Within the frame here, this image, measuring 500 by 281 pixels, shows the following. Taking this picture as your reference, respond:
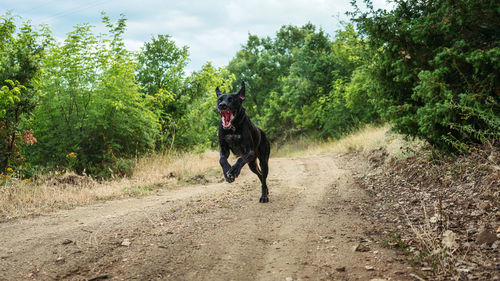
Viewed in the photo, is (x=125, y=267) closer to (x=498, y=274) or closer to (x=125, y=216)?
(x=125, y=216)

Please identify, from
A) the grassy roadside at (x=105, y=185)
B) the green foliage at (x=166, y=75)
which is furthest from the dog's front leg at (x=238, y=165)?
the green foliage at (x=166, y=75)

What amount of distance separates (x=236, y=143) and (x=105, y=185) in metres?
5.67

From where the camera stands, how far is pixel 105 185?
9883 mm

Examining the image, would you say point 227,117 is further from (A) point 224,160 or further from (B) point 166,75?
(B) point 166,75

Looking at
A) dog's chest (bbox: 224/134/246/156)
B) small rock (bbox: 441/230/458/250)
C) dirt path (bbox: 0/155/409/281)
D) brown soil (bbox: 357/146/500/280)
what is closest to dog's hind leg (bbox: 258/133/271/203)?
dirt path (bbox: 0/155/409/281)

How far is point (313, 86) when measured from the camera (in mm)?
31500

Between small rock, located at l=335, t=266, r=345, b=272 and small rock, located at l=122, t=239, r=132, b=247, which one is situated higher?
small rock, located at l=122, t=239, r=132, b=247

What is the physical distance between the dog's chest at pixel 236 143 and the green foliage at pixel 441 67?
11.8 feet

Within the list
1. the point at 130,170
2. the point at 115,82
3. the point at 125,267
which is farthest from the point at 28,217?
the point at 115,82

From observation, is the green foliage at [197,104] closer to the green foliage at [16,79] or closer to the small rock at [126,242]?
the green foliage at [16,79]

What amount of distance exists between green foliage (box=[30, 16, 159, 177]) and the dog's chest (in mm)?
6802

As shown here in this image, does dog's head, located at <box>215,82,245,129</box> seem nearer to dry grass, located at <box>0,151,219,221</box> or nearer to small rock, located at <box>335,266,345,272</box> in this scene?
small rock, located at <box>335,266,345,272</box>

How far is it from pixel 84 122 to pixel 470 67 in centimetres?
1185

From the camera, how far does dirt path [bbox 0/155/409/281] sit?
3.54m
